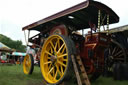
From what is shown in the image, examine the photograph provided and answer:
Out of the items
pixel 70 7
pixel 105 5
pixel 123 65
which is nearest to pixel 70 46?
pixel 70 7

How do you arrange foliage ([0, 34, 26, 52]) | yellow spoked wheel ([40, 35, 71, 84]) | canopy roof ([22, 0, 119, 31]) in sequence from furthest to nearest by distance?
foliage ([0, 34, 26, 52]), yellow spoked wheel ([40, 35, 71, 84]), canopy roof ([22, 0, 119, 31])

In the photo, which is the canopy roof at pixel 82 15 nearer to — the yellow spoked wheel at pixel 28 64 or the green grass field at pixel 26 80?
the yellow spoked wheel at pixel 28 64

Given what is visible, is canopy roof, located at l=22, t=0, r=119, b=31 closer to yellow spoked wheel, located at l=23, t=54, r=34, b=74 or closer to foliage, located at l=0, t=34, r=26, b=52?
yellow spoked wheel, located at l=23, t=54, r=34, b=74

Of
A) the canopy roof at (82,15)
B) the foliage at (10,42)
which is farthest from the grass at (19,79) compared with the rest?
the foliage at (10,42)

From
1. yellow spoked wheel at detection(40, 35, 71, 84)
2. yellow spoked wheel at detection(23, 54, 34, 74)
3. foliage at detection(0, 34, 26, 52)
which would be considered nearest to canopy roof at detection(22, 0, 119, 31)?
yellow spoked wheel at detection(40, 35, 71, 84)

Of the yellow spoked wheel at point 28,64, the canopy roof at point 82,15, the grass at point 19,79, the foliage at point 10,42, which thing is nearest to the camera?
the canopy roof at point 82,15

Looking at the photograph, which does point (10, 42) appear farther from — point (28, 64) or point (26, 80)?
point (26, 80)

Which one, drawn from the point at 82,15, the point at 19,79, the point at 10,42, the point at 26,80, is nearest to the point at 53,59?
the point at 26,80

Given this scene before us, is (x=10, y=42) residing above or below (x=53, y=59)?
above

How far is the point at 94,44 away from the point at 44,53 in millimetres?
1733

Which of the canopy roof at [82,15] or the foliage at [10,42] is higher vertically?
the foliage at [10,42]

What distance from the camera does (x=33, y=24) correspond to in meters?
5.86

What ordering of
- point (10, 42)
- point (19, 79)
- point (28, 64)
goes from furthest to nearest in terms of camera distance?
point (10, 42), point (28, 64), point (19, 79)

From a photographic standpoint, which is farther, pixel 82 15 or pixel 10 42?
pixel 10 42
